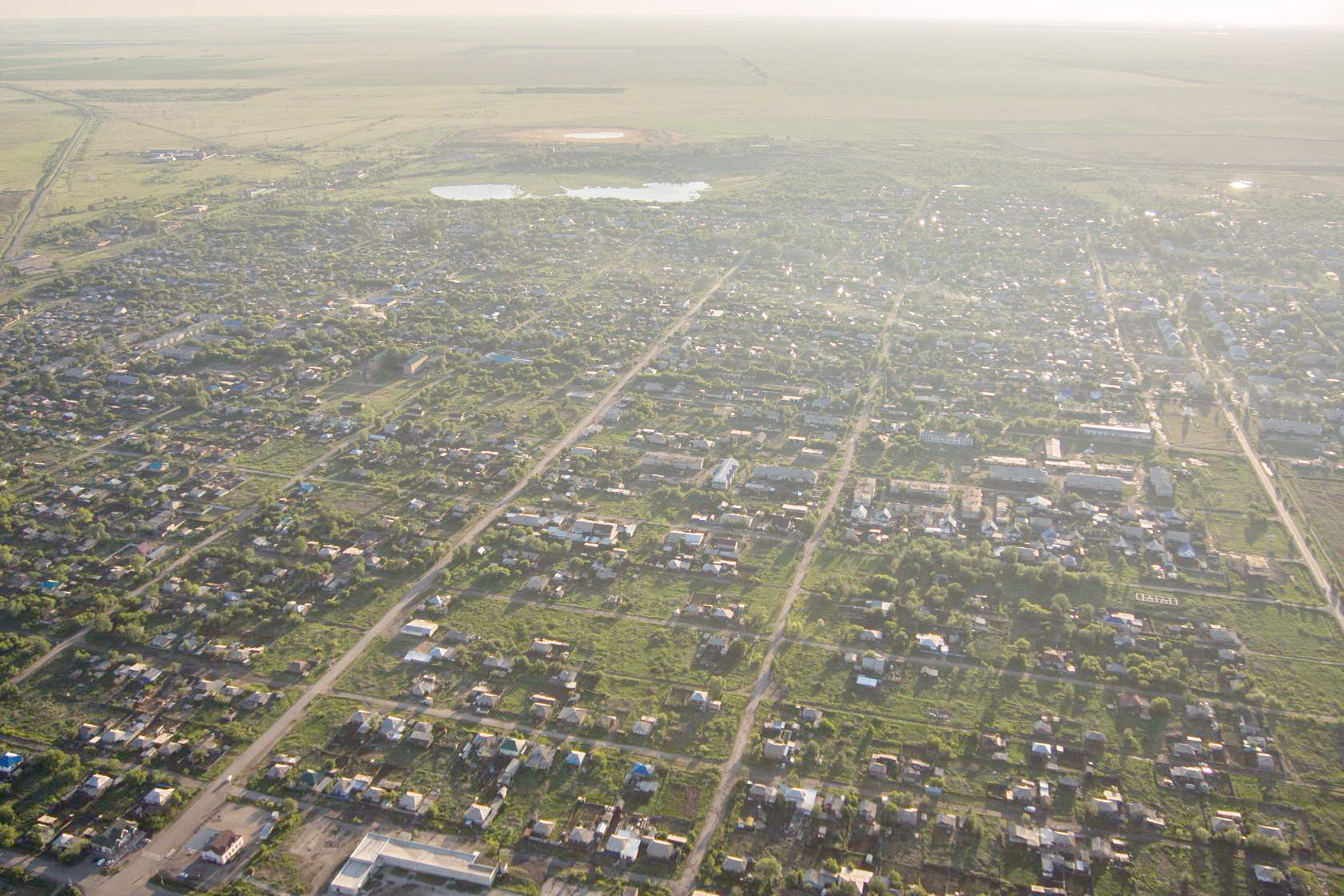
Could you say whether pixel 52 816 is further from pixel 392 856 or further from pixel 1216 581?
pixel 1216 581

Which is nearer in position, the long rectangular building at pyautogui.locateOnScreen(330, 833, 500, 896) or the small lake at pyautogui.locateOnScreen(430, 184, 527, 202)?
the long rectangular building at pyautogui.locateOnScreen(330, 833, 500, 896)

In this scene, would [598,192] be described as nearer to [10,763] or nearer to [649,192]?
[649,192]

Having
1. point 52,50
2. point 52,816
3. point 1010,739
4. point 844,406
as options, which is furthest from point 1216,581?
point 52,50

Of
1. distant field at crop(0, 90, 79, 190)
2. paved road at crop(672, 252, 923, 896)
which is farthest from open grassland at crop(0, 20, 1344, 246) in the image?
paved road at crop(672, 252, 923, 896)

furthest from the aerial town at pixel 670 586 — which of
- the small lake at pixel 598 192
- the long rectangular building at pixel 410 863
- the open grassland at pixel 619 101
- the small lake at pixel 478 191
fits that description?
the open grassland at pixel 619 101

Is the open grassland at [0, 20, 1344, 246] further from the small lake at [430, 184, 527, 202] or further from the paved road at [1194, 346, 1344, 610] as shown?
the paved road at [1194, 346, 1344, 610]

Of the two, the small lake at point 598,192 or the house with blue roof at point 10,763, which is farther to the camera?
the small lake at point 598,192

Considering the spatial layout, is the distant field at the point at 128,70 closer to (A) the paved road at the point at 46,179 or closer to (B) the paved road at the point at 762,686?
(A) the paved road at the point at 46,179
